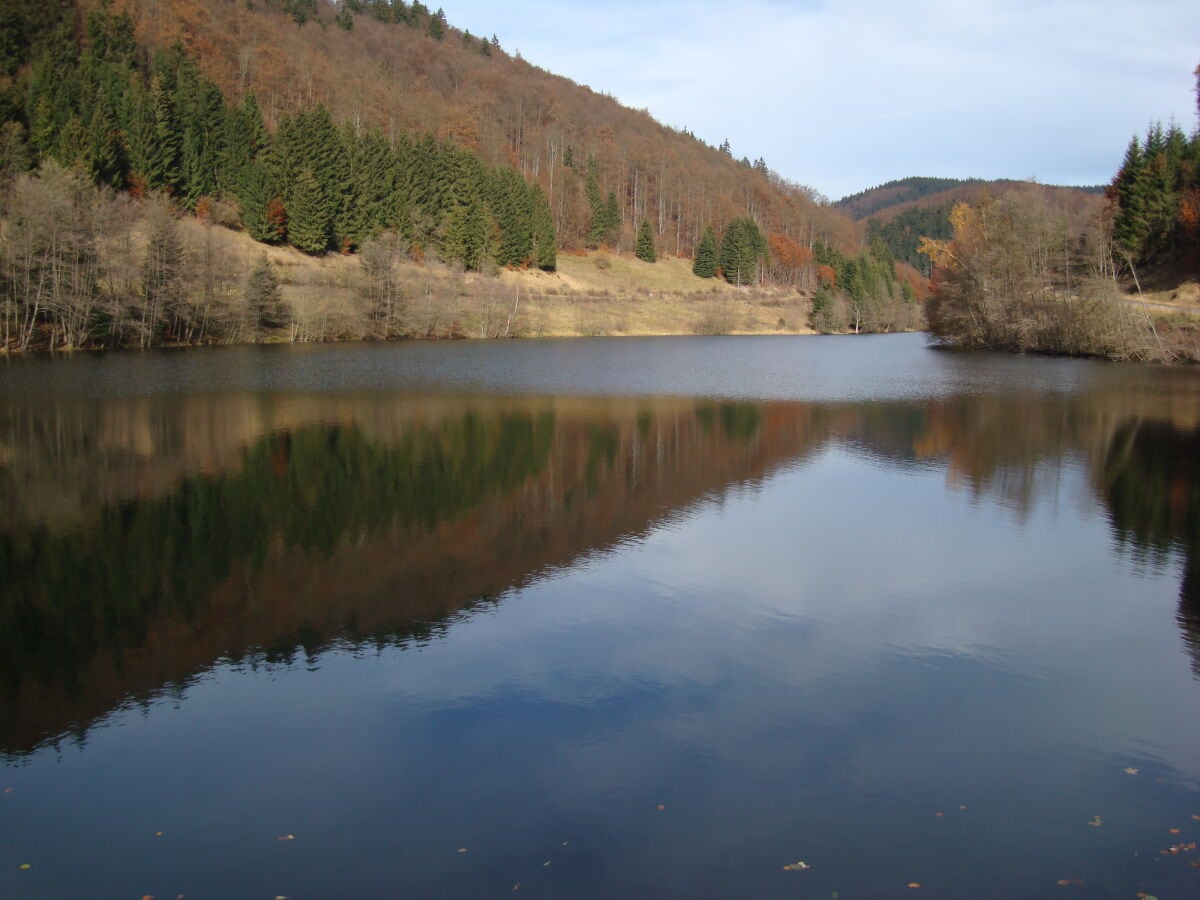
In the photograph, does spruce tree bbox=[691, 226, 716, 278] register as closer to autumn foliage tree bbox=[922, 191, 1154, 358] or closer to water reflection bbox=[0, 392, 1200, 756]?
autumn foliage tree bbox=[922, 191, 1154, 358]

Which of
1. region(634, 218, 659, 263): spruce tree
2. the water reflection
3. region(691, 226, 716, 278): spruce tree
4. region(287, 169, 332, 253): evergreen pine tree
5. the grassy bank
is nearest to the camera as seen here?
the water reflection

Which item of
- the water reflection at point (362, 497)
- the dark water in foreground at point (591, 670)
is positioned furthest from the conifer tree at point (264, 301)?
the dark water in foreground at point (591, 670)

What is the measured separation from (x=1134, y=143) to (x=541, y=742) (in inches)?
2998

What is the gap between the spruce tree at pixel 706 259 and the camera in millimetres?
104125

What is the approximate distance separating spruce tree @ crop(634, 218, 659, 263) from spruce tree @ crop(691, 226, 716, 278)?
17.8 feet

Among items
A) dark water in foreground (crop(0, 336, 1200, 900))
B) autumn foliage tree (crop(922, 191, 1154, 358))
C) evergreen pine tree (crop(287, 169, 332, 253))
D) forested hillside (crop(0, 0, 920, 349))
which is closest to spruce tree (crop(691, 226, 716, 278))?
forested hillside (crop(0, 0, 920, 349))

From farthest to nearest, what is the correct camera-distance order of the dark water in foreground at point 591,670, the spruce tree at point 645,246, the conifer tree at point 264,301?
the spruce tree at point 645,246 → the conifer tree at point 264,301 → the dark water in foreground at point 591,670

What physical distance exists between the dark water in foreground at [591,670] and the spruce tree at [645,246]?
83951mm

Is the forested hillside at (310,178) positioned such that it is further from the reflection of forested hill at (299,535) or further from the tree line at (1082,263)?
the tree line at (1082,263)

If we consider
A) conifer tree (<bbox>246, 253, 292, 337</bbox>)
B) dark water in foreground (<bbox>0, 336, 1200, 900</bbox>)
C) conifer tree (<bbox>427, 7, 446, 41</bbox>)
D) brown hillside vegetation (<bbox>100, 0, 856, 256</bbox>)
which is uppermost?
conifer tree (<bbox>427, 7, 446, 41</bbox>)

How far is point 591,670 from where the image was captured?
354 inches

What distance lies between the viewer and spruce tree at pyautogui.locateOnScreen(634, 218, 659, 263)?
335 feet

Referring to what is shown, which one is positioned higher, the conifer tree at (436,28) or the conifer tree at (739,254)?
the conifer tree at (436,28)

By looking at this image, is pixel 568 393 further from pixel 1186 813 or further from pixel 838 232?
pixel 838 232
